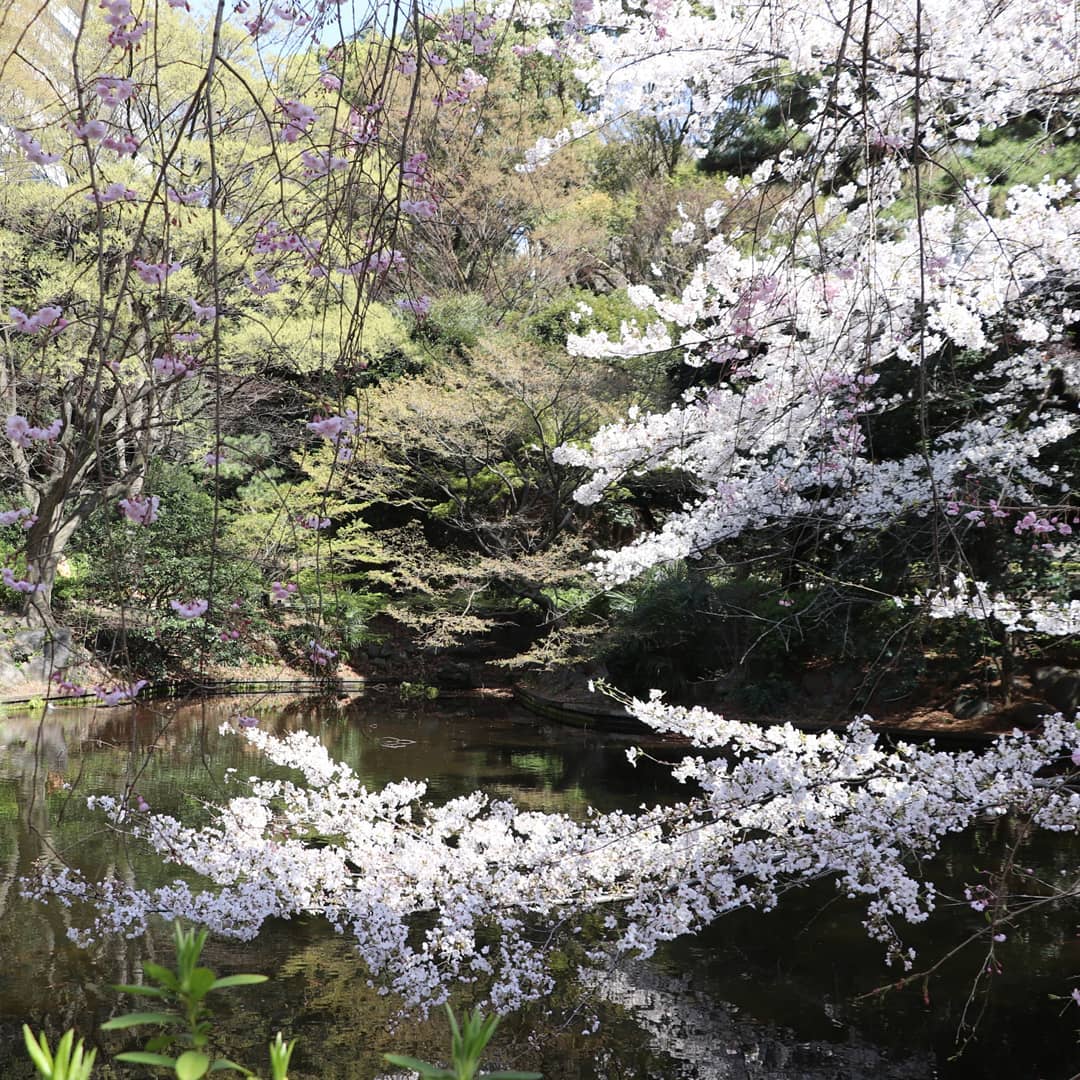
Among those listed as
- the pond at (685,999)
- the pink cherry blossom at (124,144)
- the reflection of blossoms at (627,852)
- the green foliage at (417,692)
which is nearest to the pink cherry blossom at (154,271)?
the pink cherry blossom at (124,144)

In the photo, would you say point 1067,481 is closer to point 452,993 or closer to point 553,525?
point 452,993

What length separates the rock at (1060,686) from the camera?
7.99 m

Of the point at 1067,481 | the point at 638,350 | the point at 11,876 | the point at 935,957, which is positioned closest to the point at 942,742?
the point at 1067,481

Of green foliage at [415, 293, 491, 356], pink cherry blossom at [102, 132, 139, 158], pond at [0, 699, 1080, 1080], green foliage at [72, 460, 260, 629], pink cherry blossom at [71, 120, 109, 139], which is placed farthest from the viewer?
green foliage at [415, 293, 491, 356]

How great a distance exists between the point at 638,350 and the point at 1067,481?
3.70 m

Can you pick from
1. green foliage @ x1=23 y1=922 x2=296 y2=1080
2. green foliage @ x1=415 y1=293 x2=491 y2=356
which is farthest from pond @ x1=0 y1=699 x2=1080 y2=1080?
green foliage @ x1=415 y1=293 x2=491 y2=356

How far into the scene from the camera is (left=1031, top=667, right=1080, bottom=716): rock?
799 centimetres

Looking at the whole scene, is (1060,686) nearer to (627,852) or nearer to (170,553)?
(627,852)

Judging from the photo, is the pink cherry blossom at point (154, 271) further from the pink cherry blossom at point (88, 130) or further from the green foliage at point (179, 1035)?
the green foliage at point (179, 1035)

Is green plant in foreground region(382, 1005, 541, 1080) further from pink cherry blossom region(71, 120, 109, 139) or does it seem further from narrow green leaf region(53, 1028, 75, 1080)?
pink cherry blossom region(71, 120, 109, 139)

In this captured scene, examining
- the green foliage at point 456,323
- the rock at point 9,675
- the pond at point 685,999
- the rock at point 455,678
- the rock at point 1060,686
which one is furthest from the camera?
the rock at point 455,678

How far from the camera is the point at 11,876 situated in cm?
450

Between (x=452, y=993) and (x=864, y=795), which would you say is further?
(x=452, y=993)

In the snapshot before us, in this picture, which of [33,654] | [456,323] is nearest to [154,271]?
[33,654]
